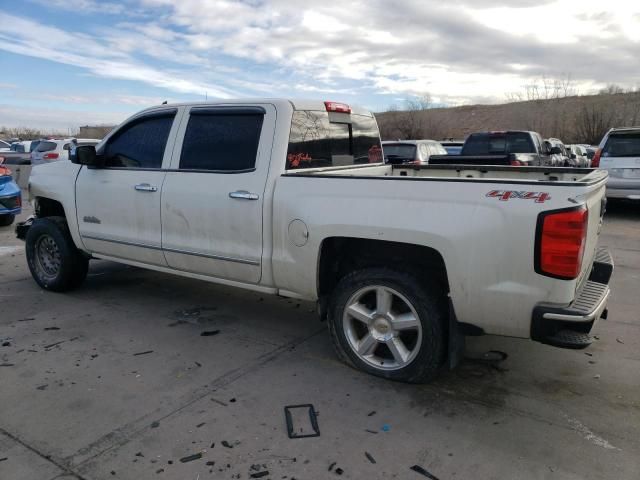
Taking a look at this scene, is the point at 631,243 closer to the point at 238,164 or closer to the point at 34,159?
the point at 238,164

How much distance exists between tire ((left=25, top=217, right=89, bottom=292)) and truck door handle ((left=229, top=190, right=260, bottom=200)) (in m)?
2.49

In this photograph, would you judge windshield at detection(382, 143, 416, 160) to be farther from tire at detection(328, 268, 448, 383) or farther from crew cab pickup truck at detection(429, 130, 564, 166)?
tire at detection(328, 268, 448, 383)

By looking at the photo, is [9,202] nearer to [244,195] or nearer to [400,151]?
[244,195]

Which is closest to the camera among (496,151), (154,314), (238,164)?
(238,164)

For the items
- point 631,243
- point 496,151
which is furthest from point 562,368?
point 496,151

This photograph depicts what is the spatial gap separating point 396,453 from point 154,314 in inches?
121

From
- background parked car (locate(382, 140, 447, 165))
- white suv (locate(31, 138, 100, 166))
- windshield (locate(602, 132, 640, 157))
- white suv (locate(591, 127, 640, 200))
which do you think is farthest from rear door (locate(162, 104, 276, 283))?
white suv (locate(31, 138, 100, 166))

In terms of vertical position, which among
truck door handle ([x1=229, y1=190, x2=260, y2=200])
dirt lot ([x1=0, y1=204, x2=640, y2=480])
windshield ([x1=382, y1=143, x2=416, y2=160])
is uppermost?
windshield ([x1=382, y1=143, x2=416, y2=160])

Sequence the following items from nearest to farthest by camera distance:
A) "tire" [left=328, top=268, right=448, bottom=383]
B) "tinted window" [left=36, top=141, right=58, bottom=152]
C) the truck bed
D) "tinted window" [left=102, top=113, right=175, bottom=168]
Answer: "tire" [left=328, top=268, right=448, bottom=383], the truck bed, "tinted window" [left=102, top=113, right=175, bottom=168], "tinted window" [left=36, top=141, right=58, bottom=152]

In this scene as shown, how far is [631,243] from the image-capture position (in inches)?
340

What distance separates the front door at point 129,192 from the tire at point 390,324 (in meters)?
1.94

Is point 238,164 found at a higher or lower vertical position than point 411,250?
higher

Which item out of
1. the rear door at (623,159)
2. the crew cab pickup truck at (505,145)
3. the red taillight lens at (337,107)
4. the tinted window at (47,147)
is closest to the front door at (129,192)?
the red taillight lens at (337,107)

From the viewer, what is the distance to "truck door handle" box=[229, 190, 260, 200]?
4.05m
